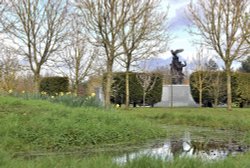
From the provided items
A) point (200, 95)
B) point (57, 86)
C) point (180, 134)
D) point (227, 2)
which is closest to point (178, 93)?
point (200, 95)

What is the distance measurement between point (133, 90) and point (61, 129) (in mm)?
20648

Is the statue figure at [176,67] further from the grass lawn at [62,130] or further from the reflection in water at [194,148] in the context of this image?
the reflection in water at [194,148]

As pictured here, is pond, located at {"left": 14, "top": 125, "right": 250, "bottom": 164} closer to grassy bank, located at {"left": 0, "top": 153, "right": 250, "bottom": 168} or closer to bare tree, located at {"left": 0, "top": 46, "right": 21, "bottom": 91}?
grassy bank, located at {"left": 0, "top": 153, "right": 250, "bottom": 168}

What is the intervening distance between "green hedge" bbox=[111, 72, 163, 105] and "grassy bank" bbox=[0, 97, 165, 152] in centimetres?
1724

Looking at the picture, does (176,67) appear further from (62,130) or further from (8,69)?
(62,130)

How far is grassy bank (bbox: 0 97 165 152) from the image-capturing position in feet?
28.3

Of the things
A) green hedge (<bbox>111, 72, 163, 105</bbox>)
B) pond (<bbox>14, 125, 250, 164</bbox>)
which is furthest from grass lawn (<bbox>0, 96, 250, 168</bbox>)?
green hedge (<bbox>111, 72, 163, 105</bbox>)

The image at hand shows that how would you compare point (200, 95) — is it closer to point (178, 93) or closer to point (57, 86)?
point (178, 93)

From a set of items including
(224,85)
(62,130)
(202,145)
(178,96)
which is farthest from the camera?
(178,96)

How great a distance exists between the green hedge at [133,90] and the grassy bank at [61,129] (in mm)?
17242

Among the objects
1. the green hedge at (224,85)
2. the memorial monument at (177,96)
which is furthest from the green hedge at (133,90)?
the green hedge at (224,85)

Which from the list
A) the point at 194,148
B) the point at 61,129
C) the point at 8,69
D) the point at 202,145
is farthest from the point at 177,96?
the point at 61,129

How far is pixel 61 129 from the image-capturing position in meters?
9.10

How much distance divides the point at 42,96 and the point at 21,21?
9.70 m
